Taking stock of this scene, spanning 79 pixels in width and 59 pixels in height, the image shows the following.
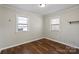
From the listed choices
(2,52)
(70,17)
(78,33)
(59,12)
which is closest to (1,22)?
(2,52)

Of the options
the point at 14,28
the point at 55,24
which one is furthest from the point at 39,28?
the point at 14,28

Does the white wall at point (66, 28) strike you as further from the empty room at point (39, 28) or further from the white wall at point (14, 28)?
the white wall at point (14, 28)

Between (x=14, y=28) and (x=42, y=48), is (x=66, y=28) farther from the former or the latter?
(x=14, y=28)

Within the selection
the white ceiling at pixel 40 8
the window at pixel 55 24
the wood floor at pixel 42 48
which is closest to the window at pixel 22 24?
the white ceiling at pixel 40 8

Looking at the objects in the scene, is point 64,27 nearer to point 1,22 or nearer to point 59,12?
point 59,12

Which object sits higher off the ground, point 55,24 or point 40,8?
point 40,8

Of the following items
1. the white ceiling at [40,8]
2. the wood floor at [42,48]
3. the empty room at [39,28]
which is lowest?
the wood floor at [42,48]

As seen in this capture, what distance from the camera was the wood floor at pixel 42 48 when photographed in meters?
1.28

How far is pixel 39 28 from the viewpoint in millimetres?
1439

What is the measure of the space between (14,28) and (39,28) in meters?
0.45

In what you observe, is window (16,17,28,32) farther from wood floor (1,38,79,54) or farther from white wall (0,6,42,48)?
wood floor (1,38,79,54)

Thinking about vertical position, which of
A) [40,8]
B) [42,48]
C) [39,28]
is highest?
[40,8]

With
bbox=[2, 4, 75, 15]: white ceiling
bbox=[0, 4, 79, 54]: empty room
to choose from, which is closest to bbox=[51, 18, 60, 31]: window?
bbox=[0, 4, 79, 54]: empty room

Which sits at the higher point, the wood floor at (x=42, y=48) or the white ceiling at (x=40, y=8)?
the white ceiling at (x=40, y=8)
